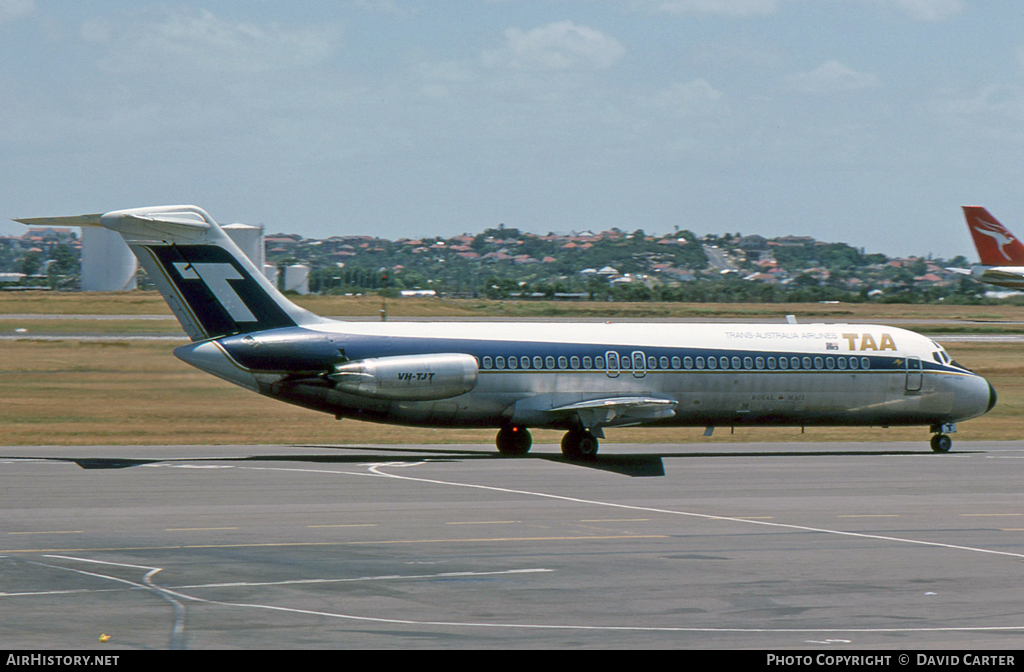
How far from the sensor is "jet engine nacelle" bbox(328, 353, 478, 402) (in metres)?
31.2

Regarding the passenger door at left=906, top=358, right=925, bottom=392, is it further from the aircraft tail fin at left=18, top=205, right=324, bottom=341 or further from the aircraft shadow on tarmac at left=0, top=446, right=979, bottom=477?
the aircraft tail fin at left=18, top=205, right=324, bottom=341

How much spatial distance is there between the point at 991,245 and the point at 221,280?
6679 cm

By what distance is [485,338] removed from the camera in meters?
33.2

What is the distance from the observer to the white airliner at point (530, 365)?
1217 inches

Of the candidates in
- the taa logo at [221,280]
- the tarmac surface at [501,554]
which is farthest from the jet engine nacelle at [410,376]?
the taa logo at [221,280]

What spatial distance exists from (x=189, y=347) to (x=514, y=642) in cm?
2025

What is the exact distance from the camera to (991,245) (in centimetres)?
8394

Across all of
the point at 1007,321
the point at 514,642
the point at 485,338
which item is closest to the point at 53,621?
the point at 514,642

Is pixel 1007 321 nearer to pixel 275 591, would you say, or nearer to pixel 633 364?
pixel 633 364

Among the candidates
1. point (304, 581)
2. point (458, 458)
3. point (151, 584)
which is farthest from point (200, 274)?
point (304, 581)

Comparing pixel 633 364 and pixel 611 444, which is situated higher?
pixel 633 364

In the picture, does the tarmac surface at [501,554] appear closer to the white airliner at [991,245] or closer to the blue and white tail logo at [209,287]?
the blue and white tail logo at [209,287]

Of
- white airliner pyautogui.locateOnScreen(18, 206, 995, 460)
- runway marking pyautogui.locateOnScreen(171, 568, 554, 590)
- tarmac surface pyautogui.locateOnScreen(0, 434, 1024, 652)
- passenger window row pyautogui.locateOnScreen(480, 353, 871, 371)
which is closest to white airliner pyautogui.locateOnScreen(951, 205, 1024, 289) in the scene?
white airliner pyautogui.locateOnScreen(18, 206, 995, 460)

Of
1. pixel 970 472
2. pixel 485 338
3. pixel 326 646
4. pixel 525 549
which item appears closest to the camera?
pixel 326 646
